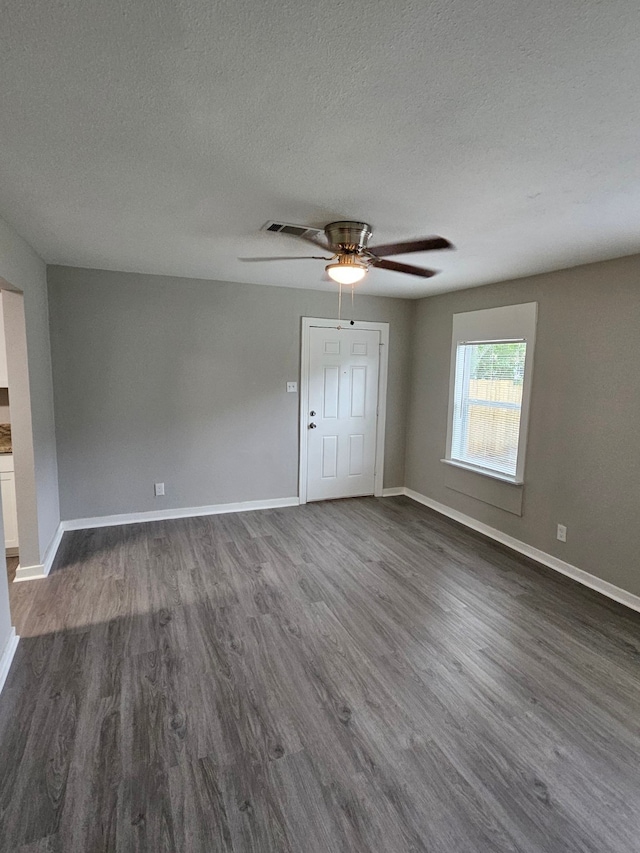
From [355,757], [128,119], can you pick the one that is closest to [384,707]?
[355,757]

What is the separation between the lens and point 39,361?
10.8ft

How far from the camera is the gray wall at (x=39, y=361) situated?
2625 millimetres

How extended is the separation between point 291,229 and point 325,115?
3.79 ft

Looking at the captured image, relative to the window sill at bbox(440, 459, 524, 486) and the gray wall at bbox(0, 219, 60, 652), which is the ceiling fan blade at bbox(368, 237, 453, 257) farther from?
the window sill at bbox(440, 459, 524, 486)

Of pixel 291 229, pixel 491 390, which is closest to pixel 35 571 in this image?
pixel 291 229

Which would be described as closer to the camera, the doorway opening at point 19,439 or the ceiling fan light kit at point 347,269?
the ceiling fan light kit at point 347,269

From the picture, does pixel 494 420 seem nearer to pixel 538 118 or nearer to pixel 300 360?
pixel 300 360

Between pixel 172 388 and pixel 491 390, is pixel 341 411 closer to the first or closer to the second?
pixel 491 390

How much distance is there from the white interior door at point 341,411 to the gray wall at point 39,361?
7.99 feet

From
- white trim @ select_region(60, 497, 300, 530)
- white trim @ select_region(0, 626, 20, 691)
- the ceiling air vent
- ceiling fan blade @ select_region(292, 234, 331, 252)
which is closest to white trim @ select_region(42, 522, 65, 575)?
white trim @ select_region(60, 497, 300, 530)

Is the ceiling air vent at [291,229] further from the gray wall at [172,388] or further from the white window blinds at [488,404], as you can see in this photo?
the white window blinds at [488,404]

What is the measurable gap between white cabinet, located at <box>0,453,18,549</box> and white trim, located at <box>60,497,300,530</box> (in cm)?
60

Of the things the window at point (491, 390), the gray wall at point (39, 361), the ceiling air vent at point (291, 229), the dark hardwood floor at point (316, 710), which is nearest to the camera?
the dark hardwood floor at point (316, 710)

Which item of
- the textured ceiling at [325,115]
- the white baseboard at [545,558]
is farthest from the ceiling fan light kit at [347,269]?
the white baseboard at [545,558]
